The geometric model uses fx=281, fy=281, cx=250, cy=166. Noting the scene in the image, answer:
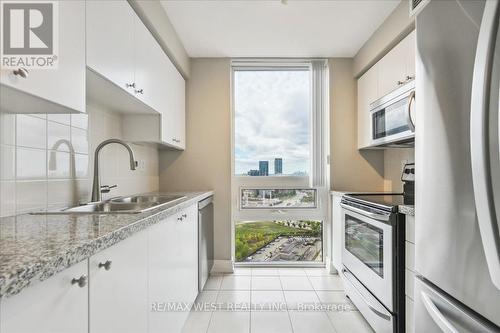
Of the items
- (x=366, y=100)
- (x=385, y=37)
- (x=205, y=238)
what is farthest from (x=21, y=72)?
(x=366, y=100)

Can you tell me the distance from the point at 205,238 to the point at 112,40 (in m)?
1.81

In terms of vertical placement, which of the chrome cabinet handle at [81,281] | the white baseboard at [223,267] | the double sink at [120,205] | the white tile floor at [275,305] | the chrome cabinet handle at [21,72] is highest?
the chrome cabinet handle at [21,72]

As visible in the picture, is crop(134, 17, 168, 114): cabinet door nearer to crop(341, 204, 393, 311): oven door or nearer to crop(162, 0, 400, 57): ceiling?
crop(162, 0, 400, 57): ceiling

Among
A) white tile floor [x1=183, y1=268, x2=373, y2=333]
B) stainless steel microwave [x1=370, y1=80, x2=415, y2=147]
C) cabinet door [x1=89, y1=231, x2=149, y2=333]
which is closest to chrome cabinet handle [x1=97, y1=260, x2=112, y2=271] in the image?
cabinet door [x1=89, y1=231, x2=149, y2=333]

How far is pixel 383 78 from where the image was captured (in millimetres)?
2502

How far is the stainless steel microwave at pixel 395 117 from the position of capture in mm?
1938

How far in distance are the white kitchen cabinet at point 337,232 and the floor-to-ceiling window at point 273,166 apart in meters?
0.27

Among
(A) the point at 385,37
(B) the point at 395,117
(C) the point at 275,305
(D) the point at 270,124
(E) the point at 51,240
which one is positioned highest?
(A) the point at 385,37

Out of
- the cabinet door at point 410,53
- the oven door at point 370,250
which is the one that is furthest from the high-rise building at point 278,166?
the cabinet door at point 410,53

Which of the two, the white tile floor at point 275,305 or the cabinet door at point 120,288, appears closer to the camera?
the cabinet door at point 120,288

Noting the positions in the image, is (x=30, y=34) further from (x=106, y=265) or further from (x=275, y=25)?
(x=275, y=25)

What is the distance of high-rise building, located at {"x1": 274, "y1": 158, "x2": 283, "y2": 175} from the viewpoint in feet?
10.8

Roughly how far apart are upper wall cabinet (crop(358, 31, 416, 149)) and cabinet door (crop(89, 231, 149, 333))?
6.90ft

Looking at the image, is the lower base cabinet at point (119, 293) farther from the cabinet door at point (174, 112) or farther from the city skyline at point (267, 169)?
the city skyline at point (267, 169)
